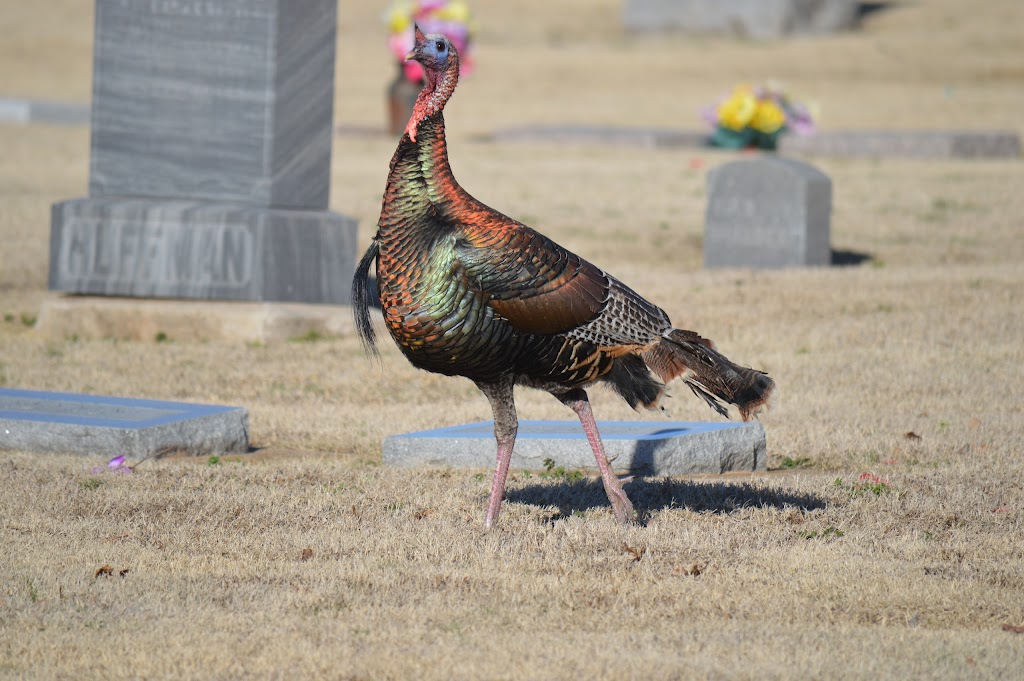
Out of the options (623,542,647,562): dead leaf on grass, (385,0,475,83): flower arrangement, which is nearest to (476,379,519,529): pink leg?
(623,542,647,562): dead leaf on grass

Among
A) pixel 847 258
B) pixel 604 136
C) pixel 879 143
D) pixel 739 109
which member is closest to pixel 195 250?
pixel 847 258

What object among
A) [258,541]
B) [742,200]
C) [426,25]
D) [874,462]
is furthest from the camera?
[426,25]

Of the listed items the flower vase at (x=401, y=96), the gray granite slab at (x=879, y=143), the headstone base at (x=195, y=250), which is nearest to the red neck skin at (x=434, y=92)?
the headstone base at (x=195, y=250)

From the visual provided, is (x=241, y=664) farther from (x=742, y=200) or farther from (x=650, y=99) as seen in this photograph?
(x=650, y=99)

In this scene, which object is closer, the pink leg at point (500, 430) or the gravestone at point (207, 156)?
the pink leg at point (500, 430)

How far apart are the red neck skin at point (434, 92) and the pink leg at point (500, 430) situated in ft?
3.86

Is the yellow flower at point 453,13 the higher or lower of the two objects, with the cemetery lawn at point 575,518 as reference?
higher

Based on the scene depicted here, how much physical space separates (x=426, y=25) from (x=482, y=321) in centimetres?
2280

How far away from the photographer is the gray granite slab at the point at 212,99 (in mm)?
12484

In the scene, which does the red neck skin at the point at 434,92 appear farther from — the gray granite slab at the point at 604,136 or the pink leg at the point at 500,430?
the gray granite slab at the point at 604,136

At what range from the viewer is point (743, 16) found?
50750mm

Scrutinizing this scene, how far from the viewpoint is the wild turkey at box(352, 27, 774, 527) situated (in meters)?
6.23

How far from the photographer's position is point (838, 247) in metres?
18.1

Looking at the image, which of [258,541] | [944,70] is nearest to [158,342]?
[258,541]
